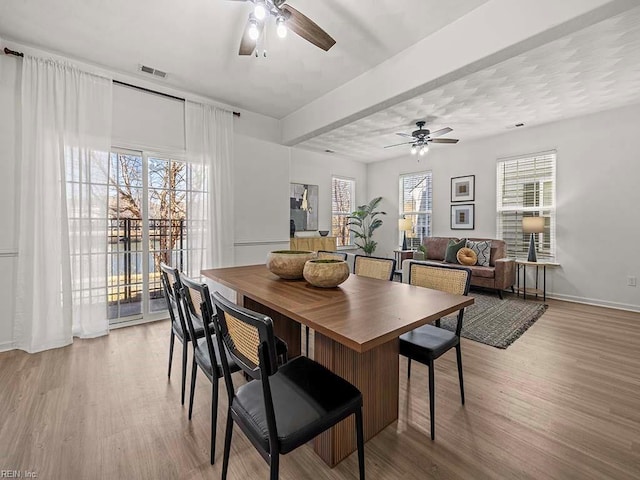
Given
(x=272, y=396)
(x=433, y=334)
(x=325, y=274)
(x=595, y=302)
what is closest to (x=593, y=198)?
(x=595, y=302)

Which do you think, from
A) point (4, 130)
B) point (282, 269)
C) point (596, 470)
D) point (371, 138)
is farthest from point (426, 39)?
point (4, 130)

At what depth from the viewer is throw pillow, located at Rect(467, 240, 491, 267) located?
496 centimetres

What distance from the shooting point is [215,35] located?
101 inches

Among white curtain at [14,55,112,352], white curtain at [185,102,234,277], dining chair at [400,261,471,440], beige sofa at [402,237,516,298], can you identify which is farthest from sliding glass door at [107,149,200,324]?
beige sofa at [402,237,516,298]

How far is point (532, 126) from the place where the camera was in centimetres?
478

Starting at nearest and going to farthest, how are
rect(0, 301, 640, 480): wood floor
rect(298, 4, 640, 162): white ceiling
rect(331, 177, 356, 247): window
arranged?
rect(0, 301, 640, 480): wood floor → rect(298, 4, 640, 162): white ceiling → rect(331, 177, 356, 247): window

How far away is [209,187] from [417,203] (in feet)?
15.0

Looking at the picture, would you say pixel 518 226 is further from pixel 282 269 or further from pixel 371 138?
pixel 282 269

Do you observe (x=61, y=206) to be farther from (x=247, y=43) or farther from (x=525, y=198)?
(x=525, y=198)

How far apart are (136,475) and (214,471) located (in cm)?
36

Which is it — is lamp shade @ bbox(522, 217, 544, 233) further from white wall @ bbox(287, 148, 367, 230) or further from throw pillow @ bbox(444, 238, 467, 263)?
white wall @ bbox(287, 148, 367, 230)

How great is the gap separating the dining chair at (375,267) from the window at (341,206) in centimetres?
388

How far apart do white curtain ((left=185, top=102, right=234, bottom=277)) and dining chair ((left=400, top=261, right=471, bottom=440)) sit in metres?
2.66

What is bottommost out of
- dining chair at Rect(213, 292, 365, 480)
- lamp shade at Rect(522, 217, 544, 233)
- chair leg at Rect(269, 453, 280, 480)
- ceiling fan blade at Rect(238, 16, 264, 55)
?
chair leg at Rect(269, 453, 280, 480)
